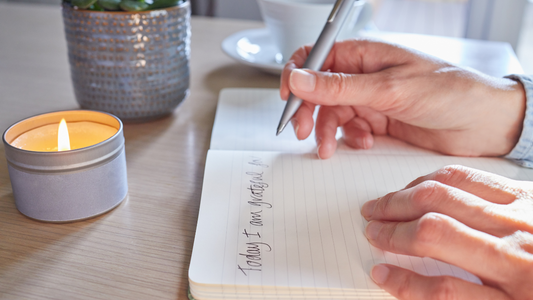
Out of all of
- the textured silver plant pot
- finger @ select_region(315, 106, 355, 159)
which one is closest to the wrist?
finger @ select_region(315, 106, 355, 159)

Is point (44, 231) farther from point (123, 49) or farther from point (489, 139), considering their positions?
point (489, 139)

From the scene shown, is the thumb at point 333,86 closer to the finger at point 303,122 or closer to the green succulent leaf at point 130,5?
the finger at point 303,122

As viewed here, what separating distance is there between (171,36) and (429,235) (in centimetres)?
44

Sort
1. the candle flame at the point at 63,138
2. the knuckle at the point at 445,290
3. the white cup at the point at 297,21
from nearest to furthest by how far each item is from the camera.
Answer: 1. the knuckle at the point at 445,290
2. the candle flame at the point at 63,138
3. the white cup at the point at 297,21

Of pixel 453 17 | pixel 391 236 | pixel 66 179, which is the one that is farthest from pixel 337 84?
pixel 453 17

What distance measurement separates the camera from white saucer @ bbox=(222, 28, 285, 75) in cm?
82

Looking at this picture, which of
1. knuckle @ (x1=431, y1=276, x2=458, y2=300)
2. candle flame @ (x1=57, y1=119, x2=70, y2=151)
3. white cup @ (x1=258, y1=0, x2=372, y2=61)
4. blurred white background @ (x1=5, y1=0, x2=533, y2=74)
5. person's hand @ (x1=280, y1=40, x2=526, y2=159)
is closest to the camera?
knuckle @ (x1=431, y1=276, x2=458, y2=300)

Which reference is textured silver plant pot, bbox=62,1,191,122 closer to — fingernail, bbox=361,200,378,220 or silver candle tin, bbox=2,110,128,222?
silver candle tin, bbox=2,110,128,222

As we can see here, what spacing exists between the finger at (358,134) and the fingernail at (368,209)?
0.50ft

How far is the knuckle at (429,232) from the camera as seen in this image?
1.12 ft

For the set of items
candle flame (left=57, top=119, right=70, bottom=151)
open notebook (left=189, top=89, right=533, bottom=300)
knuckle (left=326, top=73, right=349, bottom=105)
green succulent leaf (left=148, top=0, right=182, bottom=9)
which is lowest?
open notebook (left=189, top=89, right=533, bottom=300)

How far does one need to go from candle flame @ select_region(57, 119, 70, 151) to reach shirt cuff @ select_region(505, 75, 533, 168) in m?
0.52

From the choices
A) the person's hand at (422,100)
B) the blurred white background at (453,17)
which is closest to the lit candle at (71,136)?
the person's hand at (422,100)

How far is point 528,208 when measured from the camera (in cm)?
38
